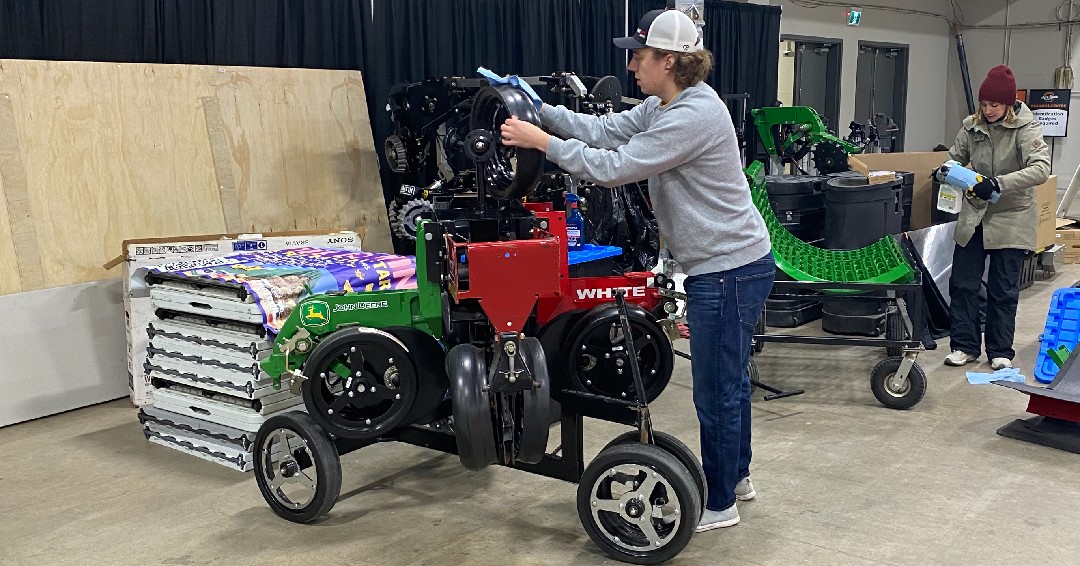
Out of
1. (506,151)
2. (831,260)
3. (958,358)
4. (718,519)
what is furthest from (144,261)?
(958,358)

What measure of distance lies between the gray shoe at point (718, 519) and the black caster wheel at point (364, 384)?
98 cm

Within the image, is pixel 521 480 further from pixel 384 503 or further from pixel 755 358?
pixel 755 358

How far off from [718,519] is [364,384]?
1223 millimetres

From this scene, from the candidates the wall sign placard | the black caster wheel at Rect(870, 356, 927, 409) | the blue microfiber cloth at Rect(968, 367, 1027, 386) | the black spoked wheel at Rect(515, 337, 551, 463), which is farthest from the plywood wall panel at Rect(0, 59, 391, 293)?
the wall sign placard

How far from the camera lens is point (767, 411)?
14.5 feet

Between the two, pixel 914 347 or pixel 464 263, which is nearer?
pixel 464 263

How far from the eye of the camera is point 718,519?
10.1 ft

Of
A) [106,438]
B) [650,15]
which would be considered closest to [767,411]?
[650,15]

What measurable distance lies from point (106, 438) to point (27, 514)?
0.85 m

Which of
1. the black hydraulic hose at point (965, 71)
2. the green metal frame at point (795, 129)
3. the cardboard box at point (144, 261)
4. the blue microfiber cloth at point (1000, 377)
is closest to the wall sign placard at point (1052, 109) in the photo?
the black hydraulic hose at point (965, 71)

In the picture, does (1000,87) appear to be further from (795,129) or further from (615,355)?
(615,355)

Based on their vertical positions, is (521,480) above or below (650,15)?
below

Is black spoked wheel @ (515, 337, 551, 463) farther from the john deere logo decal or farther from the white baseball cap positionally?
the white baseball cap

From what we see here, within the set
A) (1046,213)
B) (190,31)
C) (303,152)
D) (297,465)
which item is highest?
(190,31)
